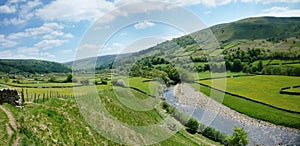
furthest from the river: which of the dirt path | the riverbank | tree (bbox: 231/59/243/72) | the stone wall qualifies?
tree (bbox: 231/59/243/72)

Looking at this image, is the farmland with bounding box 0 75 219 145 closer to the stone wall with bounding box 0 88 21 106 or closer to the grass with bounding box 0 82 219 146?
the grass with bounding box 0 82 219 146

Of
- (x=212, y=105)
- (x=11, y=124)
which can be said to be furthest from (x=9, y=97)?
(x=212, y=105)

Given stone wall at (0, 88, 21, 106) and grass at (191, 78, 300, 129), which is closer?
stone wall at (0, 88, 21, 106)

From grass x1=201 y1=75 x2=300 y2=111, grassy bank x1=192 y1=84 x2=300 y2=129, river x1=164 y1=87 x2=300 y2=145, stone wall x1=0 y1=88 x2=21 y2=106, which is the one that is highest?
stone wall x1=0 y1=88 x2=21 y2=106

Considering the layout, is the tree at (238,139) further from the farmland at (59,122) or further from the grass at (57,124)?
the grass at (57,124)

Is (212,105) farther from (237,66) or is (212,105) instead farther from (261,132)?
(237,66)

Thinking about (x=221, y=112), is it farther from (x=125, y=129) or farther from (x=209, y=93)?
(x=125, y=129)

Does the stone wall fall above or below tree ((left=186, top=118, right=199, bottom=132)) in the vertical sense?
above
